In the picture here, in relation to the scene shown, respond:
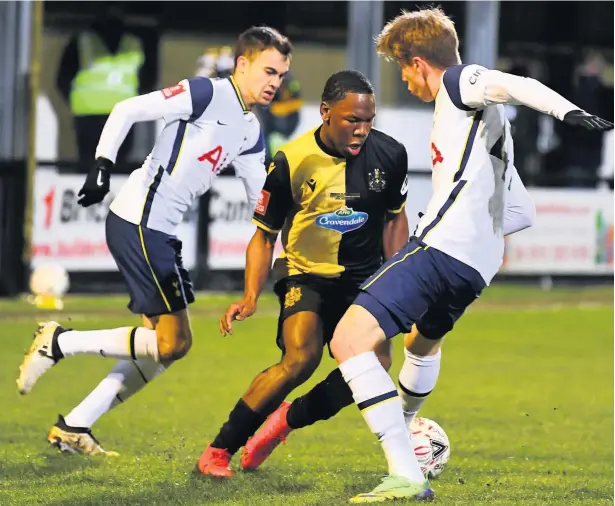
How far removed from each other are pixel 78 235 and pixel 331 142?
807 cm

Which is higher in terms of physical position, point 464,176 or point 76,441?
point 464,176

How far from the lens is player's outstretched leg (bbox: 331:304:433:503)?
5555mm

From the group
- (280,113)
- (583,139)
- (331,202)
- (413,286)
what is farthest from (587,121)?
(583,139)

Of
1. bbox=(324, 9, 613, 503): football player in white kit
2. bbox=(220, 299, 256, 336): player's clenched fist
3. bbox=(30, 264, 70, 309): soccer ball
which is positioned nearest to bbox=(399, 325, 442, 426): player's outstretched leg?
bbox=(324, 9, 613, 503): football player in white kit

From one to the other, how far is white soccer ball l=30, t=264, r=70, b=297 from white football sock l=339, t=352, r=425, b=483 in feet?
26.8

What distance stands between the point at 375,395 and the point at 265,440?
2.98 feet

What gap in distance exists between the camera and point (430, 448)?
6340 mm

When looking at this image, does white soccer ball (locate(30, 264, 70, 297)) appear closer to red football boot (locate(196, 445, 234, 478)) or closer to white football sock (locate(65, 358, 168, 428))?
white football sock (locate(65, 358, 168, 428))

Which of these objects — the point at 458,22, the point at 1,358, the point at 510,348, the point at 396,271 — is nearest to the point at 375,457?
the point at 396,271

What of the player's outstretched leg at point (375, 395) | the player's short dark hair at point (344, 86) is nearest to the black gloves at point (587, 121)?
the player's outstretched leg at point (375, 395)

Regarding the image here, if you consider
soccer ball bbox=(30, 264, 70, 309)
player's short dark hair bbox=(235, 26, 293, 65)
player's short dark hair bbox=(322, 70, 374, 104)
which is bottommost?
soccer ball bbox=(30, 264, 70, 309)

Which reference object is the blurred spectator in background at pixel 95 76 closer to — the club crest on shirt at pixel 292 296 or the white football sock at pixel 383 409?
the club crest on shirt at pixel 292 296

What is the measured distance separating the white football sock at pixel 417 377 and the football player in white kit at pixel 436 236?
0.57m

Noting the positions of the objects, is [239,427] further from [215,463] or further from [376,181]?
[376,181]
